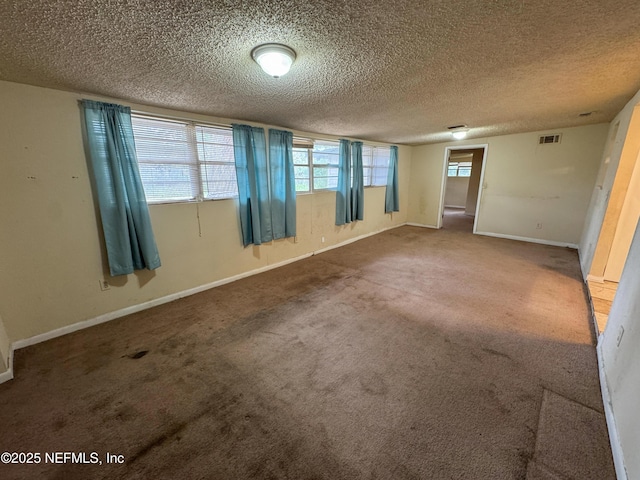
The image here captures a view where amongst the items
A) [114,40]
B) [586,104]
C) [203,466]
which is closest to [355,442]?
[203,466]

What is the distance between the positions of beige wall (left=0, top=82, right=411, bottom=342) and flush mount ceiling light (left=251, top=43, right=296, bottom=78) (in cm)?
173

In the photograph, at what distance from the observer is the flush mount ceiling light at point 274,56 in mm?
1459

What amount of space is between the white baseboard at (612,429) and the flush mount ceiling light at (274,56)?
2713 millimetres

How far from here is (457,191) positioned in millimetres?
10156

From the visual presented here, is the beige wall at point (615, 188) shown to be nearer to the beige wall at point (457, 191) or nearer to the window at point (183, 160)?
the window at point (183, 160)

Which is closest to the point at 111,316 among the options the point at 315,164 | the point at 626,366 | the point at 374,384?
the point at 374,384

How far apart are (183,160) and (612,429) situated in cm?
400

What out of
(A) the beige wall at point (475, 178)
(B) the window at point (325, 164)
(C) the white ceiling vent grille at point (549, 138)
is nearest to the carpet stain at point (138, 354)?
(B) the window at point (325, 164)

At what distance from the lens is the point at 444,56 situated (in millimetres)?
1632

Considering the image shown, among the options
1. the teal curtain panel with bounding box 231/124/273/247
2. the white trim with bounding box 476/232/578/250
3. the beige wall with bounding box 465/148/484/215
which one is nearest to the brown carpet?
the teal curtain panel with bounding box 231/124/273/247

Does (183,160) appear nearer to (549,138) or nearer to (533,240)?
(549,138)

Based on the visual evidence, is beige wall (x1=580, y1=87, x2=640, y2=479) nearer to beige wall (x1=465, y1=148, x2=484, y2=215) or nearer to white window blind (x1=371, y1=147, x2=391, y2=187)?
white window blind (x1=371, y1=147, x2=391, y2=187)

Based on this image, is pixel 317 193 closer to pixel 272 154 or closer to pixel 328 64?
pixel 272 154

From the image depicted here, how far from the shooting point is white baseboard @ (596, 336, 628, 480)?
3.79 feet
